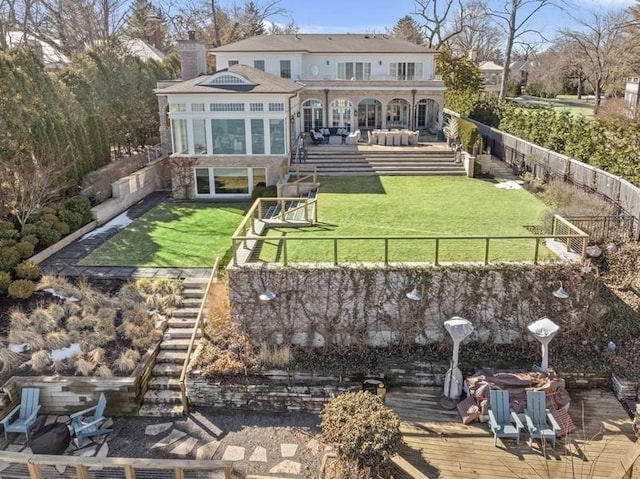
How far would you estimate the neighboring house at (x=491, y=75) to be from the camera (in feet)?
180

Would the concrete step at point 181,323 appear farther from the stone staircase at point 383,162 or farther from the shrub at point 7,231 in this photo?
the stone staircase at point 383,162

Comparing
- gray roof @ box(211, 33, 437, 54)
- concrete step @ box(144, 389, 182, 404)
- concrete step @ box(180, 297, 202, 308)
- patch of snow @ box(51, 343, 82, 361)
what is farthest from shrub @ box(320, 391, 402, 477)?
gray roof @ box(211, 33, 437, 54)

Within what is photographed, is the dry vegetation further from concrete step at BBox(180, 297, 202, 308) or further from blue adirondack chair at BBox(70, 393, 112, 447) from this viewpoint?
blue adirondack chair at BBox(70, 393, 112, 447)

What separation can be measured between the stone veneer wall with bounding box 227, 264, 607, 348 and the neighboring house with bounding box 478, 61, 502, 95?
4103 centimetres

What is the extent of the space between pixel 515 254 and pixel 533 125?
Result: 1360 centimetres

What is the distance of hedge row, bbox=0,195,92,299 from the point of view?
14281 mm

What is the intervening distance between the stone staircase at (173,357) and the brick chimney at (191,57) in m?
15.9

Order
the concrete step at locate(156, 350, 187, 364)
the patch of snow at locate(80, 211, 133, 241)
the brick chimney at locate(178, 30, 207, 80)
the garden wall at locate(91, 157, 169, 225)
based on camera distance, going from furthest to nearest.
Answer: the brick chimney at locate(178, 30, 207, 80)
the garden wall at locate(91, 157, 169, 225)
the patch of snow at locate(80, 211, 133, 241)
the concrete step at locate(156, 350, 187, 364)

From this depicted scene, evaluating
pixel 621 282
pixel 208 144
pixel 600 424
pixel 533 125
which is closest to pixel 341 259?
pixel 600 424

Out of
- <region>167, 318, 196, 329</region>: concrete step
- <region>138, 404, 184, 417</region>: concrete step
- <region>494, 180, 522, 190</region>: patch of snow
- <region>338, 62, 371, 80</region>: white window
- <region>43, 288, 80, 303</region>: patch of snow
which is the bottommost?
<region>138, 404, 184, 417</region>: concrete step

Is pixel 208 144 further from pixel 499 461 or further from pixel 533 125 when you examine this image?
pixel 499 461

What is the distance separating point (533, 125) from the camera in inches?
959

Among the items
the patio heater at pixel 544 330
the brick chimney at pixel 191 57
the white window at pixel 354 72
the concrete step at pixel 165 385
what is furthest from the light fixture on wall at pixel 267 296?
the white window at pixel 354 72

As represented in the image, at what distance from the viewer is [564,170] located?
66.2 feet
